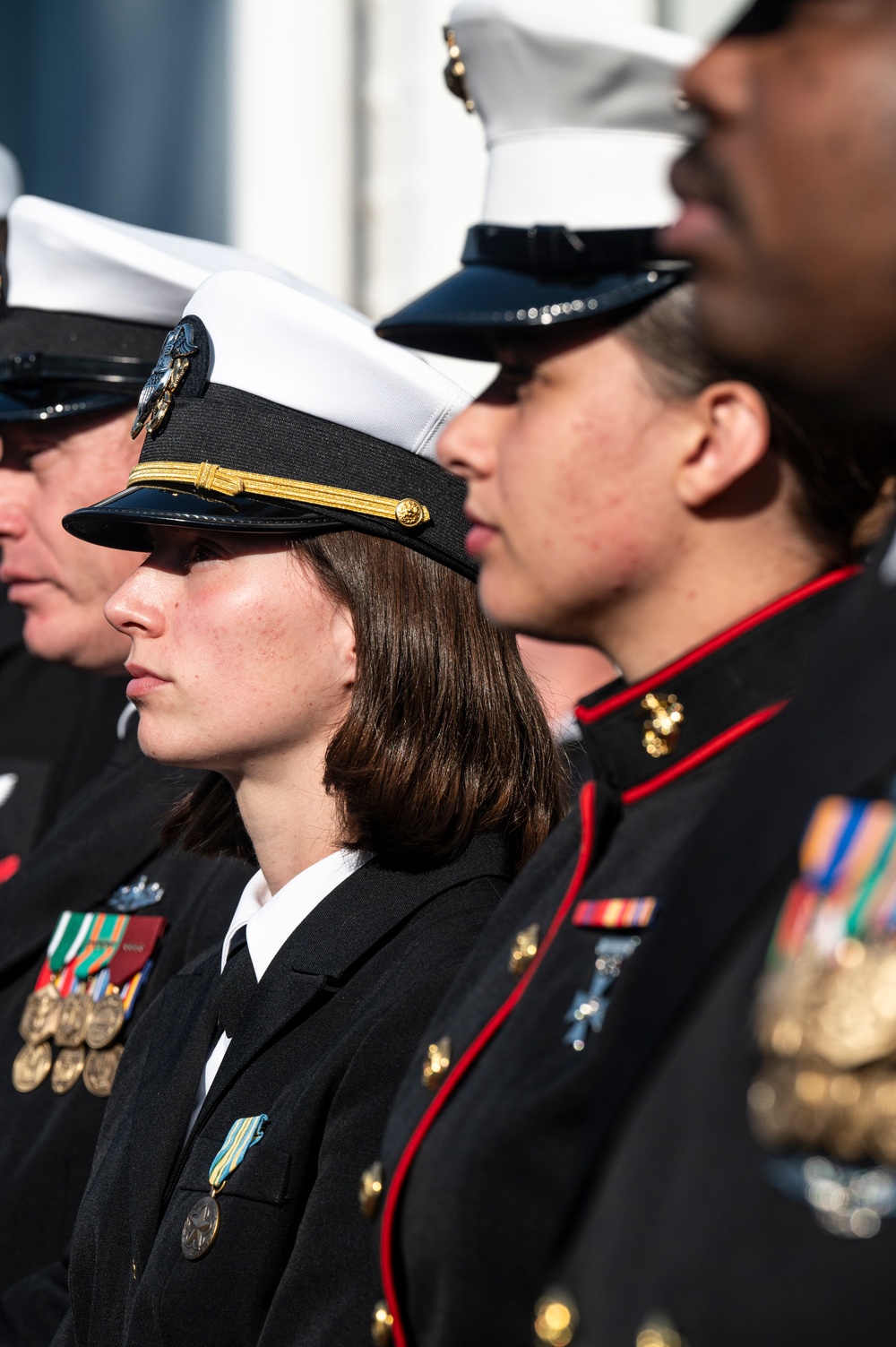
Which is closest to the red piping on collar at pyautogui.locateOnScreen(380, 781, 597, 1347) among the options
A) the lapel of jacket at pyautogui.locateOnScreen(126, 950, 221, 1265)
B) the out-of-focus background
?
the lapel of jacket at pyautogui.locateOnScreen(126, 950, 221, 1265)

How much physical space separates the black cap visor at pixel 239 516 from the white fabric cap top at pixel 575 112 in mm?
871

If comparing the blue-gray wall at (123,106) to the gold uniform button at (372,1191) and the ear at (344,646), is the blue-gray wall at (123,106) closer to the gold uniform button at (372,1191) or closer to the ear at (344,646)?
the ear at (344,646)

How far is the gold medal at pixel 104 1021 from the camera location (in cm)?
322

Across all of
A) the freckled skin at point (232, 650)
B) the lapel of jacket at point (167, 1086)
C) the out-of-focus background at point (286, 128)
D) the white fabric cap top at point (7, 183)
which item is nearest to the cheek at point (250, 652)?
the freckled skin at point (232, 650)

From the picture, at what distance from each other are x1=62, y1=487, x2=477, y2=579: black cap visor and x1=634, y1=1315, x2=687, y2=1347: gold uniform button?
174 centimetres

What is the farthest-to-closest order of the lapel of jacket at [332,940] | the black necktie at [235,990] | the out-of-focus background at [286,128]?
the out-of-focus background at [286,128], the black necktie at [235,990], the lapel of jacket at [332,940]

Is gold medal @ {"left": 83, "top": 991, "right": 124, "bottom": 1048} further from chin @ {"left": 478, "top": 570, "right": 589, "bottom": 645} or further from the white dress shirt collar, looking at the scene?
chin @ {"left": 478, "top": 570, "right": 589, "bottom": 645}

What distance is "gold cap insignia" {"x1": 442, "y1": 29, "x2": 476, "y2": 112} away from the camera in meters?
2.07

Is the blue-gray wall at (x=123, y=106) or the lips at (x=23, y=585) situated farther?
the blue-gray wall at (x=123, y=106)

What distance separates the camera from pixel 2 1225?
3078 millimetres

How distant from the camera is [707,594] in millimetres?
1794

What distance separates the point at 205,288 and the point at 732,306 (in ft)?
5.94

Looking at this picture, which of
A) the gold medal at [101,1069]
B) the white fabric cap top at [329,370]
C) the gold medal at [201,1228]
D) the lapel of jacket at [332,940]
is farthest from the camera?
the gold medal at [101,1069]

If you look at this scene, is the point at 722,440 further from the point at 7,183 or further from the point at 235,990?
the point at 7,183
